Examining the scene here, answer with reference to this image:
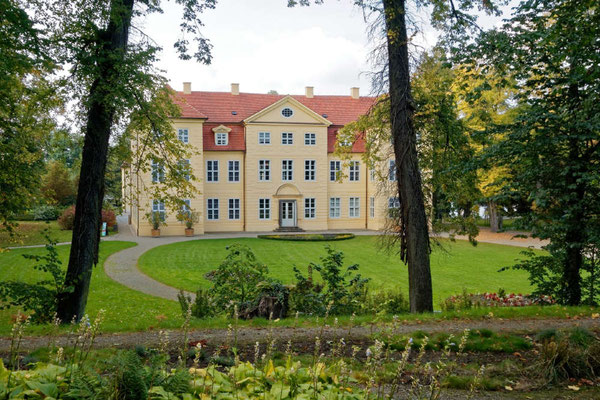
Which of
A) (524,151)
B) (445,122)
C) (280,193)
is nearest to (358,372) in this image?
(524,151)

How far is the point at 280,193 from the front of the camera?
34375mm

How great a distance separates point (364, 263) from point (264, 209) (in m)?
16.0

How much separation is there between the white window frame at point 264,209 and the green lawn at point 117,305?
16796 mm

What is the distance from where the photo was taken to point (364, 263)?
19.5 m

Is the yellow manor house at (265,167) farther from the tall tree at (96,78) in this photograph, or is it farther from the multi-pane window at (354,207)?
the tall tree at (96,78)

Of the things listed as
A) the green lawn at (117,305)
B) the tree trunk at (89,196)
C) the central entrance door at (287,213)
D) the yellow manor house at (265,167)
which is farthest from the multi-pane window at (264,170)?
the tree trunk at (89,196)

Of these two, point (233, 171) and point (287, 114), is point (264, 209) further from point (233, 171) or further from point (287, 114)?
point (287, 114)

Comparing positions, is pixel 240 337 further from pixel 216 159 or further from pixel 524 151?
pixel 216 159

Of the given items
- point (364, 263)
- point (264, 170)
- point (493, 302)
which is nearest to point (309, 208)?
point (264, 170)

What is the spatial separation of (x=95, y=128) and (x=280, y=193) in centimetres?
2597

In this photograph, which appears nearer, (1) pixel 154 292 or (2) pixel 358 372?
(2) pixel 358 372

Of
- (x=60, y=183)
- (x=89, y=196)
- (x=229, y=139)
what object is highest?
(x=229, y=139)

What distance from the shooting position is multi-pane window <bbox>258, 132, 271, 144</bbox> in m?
33.9

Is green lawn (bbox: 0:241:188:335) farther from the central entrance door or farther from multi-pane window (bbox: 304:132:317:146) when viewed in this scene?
multi-pane window (bbox: 304:132:317:146)
